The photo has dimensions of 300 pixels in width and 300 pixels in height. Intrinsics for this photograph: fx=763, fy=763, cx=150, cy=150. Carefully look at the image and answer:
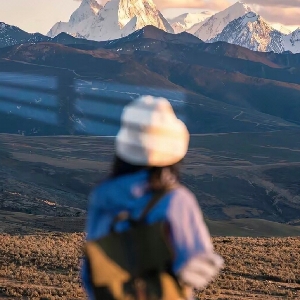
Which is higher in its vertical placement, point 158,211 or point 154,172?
point 154,172

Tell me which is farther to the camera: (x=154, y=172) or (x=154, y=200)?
(x=154, y=172)

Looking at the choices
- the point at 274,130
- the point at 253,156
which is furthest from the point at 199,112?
the point at 253,156

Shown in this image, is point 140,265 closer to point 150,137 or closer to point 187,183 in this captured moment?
point 150,137

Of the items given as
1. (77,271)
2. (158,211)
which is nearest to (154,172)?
(158,211)

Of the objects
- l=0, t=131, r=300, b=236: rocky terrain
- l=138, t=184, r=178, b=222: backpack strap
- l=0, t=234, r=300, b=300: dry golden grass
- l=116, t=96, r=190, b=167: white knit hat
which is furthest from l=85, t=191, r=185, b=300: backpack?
l=0, t=131, r=300, b=236: rocky terrain

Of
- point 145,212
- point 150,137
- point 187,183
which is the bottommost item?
point 187,183

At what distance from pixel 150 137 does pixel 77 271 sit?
12670 mm

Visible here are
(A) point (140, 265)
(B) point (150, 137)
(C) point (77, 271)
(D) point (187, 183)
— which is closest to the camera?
(A) point (140, 265)

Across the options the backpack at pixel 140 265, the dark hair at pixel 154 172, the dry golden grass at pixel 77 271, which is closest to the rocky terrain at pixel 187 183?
the dry golden grass at pixel 77 271

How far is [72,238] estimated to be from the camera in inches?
925

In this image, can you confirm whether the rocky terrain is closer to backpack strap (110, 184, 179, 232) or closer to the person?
the person

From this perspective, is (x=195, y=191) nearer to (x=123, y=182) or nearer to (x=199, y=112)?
(x=123, y=182)

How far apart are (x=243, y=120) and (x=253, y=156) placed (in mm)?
59374

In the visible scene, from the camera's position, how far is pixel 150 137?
3.94m
